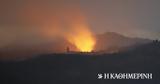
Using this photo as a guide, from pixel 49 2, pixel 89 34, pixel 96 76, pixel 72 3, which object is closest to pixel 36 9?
pixel 49 2

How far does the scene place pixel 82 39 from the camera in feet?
8.64

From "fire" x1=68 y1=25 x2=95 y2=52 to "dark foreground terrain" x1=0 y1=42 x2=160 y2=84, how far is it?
0.19 ft

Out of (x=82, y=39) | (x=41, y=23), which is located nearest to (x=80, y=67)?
(x=82, y=39)

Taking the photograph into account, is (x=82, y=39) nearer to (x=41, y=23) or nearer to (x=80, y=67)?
(x=80, y=67)

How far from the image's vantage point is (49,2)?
8.81 feet

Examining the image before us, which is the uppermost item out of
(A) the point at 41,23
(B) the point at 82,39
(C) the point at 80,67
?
(A) the point at 41,23

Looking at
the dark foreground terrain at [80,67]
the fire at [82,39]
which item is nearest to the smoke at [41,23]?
the fire at [82,39]

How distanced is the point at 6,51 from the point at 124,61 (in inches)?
35.1

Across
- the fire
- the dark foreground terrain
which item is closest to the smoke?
the fire

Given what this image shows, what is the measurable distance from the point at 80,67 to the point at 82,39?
0.70 ft

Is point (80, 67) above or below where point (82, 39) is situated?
below

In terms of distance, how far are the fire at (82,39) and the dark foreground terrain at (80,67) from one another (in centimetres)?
6

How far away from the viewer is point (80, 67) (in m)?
2.61

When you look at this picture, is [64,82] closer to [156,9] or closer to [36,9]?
[36,9]
